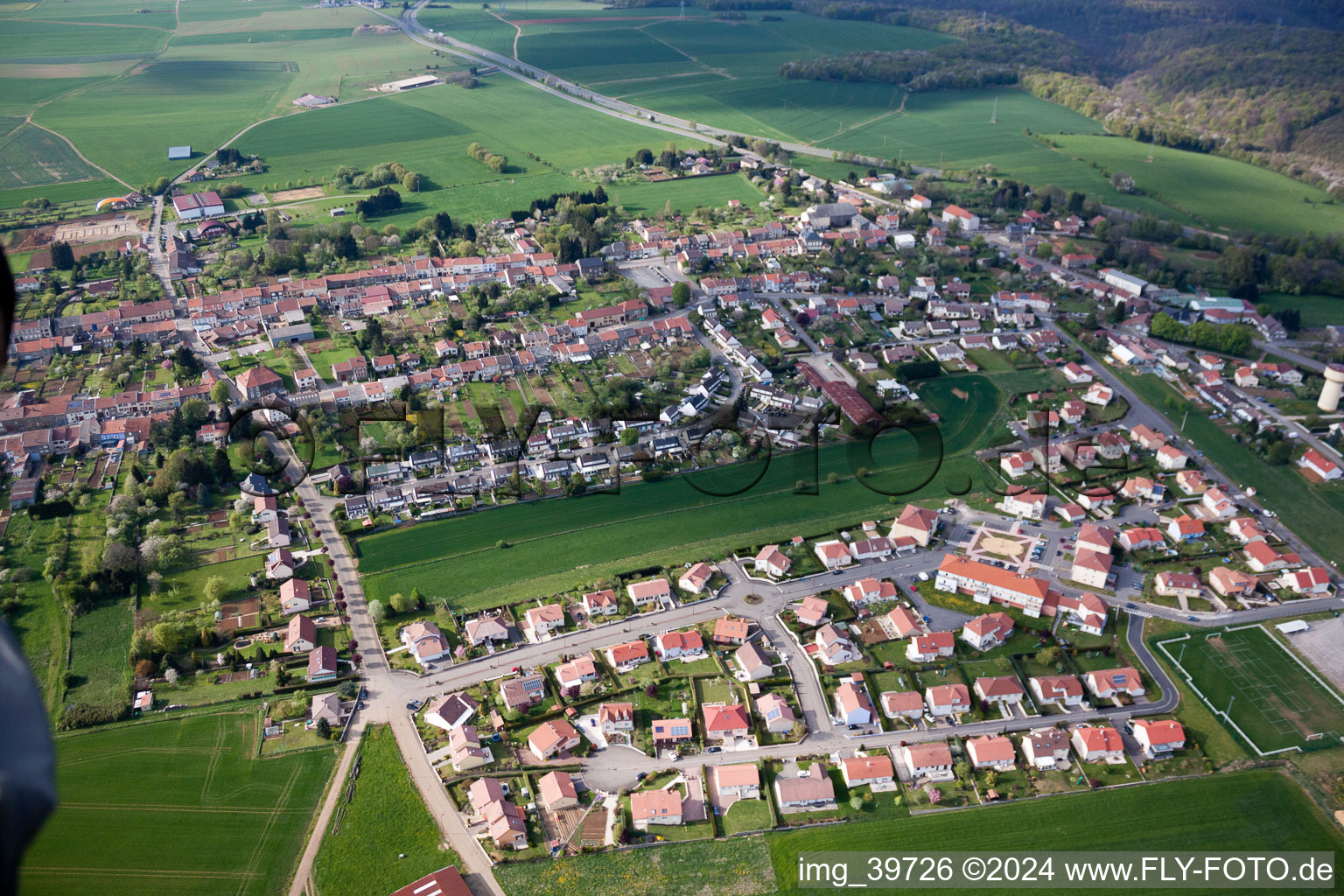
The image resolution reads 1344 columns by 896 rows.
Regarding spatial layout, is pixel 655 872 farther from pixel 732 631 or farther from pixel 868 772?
pixel 732 631

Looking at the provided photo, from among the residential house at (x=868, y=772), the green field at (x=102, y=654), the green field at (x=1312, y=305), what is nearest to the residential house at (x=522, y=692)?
the residential house at (x=868, y=772)

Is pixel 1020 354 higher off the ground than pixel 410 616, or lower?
higher

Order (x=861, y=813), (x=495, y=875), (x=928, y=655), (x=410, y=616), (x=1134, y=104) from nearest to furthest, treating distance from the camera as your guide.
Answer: (x=495, y=875) < (x=861, y=813) < (x=928, y=655) < (x=410, y=616) < (x=1134, y=104)

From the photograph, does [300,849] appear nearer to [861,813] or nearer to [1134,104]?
[861,813]

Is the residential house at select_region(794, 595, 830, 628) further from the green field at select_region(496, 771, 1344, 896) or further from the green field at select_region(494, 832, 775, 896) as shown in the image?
the green field at select_region(494, 832, 775, 896)

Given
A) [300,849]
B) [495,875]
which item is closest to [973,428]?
[495,875]

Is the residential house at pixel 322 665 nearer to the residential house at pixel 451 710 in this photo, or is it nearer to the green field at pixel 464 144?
the residential house at pixel 451 710
